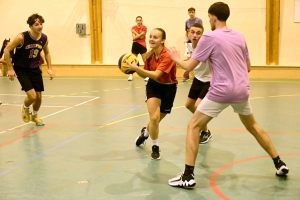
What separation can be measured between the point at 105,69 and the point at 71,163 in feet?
38.6

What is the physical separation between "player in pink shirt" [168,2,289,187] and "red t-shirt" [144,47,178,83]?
92cm

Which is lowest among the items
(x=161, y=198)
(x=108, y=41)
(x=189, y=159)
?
(x=161, y=198)

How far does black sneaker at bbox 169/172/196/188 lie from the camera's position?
467cm

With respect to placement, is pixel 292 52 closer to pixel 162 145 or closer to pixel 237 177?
pixel 162 145

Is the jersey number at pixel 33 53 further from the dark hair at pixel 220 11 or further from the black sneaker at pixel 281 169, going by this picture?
the black sneaker at pixel 281 169

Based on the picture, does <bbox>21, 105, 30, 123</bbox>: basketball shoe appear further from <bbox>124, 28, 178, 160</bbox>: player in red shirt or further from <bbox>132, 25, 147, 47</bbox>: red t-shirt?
<bbox>132, 25, 147, 47</bbox>: red t-shirt

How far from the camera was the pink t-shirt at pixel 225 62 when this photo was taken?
4.46 meters

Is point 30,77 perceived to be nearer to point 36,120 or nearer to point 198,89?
point 36,120

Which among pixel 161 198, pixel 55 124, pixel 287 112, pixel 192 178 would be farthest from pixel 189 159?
pixel 287 112

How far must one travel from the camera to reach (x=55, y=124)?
821cm

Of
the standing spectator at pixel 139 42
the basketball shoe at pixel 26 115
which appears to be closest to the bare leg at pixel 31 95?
the basketball shoe at pixel 26 115

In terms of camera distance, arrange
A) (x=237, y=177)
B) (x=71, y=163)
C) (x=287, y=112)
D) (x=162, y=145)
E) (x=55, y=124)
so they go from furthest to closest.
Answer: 1. (x=287, y=112)
2. (x=55, y=124)
3. (x=162, y=145)
4. (x=71, y=163)
5. (x=237, y=177)

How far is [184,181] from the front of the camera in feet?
15.4

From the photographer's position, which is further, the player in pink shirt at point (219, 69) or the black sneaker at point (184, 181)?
the black sneaker at point (184, 181)
